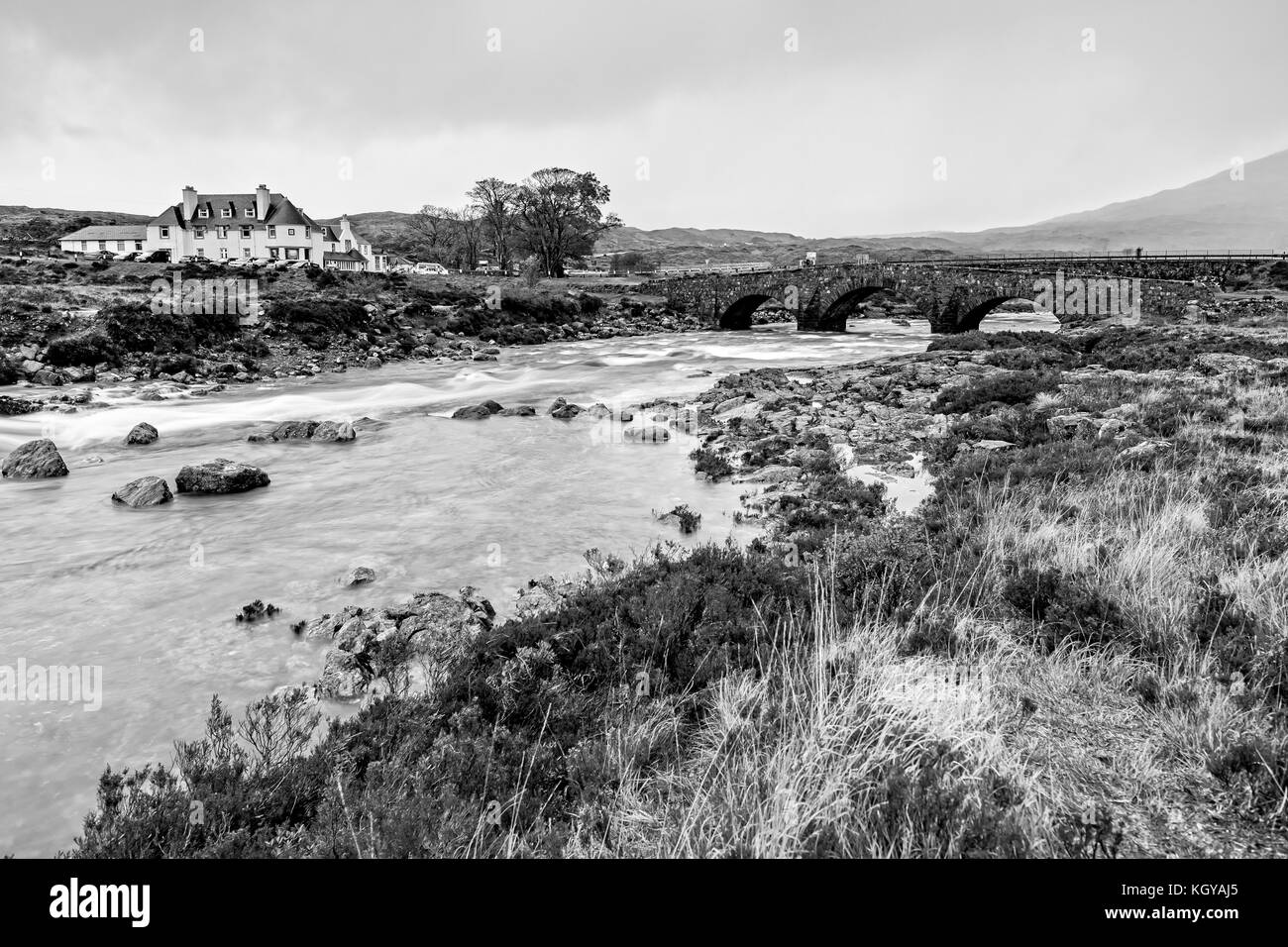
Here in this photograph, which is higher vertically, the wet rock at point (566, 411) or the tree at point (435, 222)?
the tree at point (435, 222)

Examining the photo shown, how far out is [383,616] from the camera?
7762 mm

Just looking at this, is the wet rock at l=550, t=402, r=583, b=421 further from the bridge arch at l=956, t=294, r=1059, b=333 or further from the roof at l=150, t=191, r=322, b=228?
the roof at l=150, t=191, r=322, b=228

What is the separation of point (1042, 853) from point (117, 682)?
26.7 feet

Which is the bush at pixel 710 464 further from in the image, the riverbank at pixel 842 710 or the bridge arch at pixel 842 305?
the bridge arch at pixel 842 305

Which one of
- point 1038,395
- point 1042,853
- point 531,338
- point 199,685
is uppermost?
point 531,338

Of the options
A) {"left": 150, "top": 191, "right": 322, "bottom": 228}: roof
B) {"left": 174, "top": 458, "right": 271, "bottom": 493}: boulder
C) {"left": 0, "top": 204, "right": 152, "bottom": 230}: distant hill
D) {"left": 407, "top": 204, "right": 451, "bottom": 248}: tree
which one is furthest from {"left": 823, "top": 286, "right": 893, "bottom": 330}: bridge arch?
{"left": 0, "top": 204, "right": 152, "bottom": 230}: distant hill

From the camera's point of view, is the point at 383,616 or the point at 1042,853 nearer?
the point at 1042,853

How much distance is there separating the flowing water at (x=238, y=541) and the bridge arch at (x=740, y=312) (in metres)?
A: 46.5

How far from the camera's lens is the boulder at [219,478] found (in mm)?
14070

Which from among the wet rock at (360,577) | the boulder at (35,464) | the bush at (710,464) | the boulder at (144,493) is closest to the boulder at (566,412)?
the bush at (710,464)
